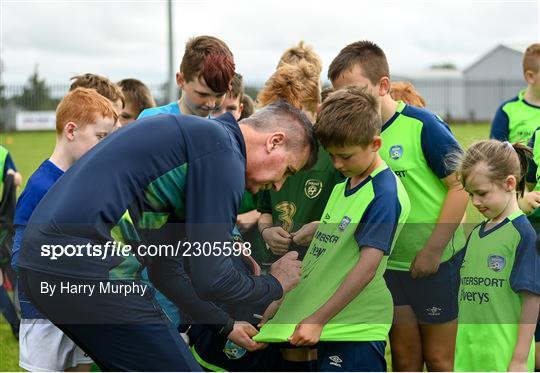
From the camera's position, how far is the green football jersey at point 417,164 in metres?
3.94

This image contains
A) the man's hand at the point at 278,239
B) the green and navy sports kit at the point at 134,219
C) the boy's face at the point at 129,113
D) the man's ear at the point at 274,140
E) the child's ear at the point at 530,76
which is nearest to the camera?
the green and navy sports kit at the point at 134,219

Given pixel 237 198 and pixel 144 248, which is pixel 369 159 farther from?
pixel 144 248

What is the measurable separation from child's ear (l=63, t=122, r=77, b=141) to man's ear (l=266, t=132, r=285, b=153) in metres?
1.39

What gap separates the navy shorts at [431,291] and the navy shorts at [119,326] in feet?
4.88

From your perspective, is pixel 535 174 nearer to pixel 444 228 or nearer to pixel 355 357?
pixel 444 228

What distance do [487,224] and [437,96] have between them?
3834 cm

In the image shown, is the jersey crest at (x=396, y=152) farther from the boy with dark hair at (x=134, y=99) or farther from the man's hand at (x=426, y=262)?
the boy with dark hair at (x=134, y=99)

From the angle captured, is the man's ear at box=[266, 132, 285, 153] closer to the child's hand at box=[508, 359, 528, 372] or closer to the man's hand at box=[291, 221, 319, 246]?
the man's hand at box=[291, 221, 319, 246]

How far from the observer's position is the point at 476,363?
358 centimetres

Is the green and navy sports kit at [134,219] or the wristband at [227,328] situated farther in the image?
the wristband at [227,328]

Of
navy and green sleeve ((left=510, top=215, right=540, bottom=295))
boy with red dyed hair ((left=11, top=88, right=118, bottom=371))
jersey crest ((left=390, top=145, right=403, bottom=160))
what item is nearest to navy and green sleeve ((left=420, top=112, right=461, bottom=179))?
jersey crest ((left=390, top=145, right=403, bottom=160))

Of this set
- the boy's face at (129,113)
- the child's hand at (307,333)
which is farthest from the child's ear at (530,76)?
the child's hand at (307,333)

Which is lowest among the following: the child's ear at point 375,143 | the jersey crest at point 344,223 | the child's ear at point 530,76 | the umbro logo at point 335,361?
the umbro logo at point 335,361

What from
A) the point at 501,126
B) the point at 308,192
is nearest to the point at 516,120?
the point at 501,126
